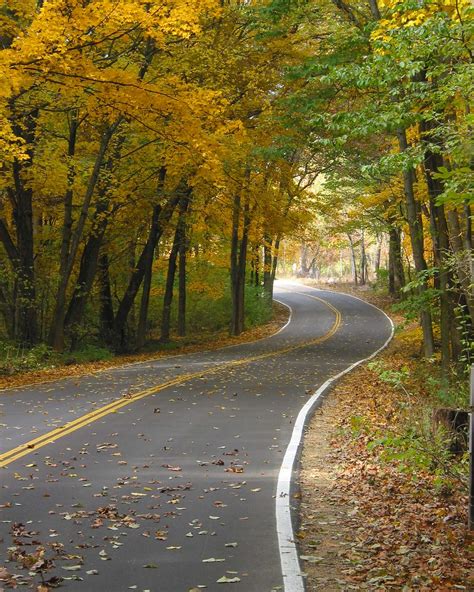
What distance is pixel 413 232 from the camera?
60.8ft

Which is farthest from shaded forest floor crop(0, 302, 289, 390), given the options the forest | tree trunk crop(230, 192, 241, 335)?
the forest

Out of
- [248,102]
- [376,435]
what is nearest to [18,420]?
[376,435]

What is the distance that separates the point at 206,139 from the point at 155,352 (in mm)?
13680

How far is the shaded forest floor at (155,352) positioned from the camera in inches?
760

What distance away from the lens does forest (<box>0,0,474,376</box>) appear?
13453 mm

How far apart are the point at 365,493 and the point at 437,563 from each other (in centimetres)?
234

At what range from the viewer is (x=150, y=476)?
9102mm

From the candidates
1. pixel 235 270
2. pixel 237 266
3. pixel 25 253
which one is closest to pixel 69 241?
pixel 25 253

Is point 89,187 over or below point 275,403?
over

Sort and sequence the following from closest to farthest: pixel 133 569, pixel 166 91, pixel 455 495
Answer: pixel 133 569
pixel 455 495
pixel 166 91

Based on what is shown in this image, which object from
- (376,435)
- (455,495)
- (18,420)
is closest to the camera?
(455,495)

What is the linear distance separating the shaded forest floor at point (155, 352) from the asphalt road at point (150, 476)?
131 centimetres

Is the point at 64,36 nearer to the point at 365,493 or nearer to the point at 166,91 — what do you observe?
the point at 166,91

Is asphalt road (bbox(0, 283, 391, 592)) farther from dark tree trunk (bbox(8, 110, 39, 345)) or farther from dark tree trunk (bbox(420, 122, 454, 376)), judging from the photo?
dark tree trunk (bbox(8, 110, 39, 345))
